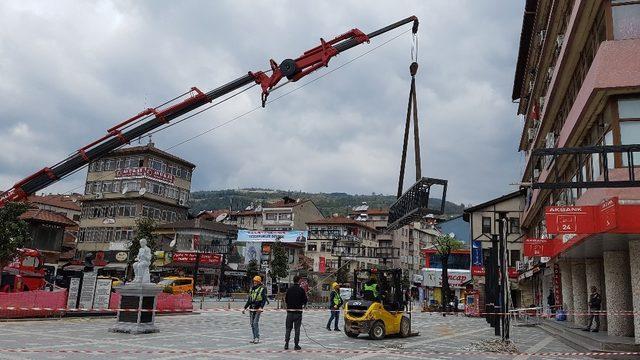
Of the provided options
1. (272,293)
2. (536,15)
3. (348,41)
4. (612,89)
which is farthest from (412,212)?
(272,293)

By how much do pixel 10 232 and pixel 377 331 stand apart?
Answer: 71.1ft

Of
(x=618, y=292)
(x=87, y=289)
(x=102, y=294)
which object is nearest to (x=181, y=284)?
(x=102, y=294)

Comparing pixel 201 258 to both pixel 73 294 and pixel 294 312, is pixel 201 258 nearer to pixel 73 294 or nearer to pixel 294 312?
pixel 73 294

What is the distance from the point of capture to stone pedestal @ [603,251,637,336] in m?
16.0

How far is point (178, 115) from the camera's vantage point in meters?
23.7

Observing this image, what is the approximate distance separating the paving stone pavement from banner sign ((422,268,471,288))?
41.3 m

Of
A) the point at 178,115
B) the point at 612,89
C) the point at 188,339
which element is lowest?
the point at 188,339

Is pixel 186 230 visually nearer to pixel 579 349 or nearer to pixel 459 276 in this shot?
pixel 459 276

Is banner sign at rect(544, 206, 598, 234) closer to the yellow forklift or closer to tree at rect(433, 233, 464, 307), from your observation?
the yellow forklift

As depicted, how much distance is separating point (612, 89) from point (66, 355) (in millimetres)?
14849

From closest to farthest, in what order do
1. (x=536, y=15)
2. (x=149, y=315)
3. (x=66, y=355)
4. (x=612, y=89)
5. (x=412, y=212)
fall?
(x=66, y=355), (x=612, y=89), (x=412, y=212), (x=149, y=315), (x=536, y=15)

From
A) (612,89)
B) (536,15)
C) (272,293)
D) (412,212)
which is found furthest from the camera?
(272,293)

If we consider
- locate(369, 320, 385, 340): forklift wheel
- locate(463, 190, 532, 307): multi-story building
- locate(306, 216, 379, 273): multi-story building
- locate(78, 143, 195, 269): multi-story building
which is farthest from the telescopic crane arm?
locate(306, 216, 379, 273): multi-story building

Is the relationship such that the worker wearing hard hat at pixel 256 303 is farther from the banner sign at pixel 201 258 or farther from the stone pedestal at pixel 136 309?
the banner sign at pixel 201 258
